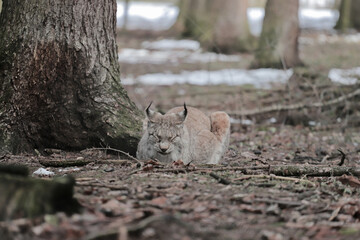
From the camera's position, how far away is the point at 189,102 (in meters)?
12.2

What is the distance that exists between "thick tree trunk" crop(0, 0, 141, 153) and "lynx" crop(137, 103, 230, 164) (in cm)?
60

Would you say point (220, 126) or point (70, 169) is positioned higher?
point (220, 126)

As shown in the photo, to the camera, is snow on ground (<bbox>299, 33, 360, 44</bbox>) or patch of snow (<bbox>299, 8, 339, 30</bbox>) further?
patch of snow (<bbox>299, 8, 339, 30</bbox>)

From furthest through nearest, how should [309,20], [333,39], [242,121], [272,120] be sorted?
[309,20], [333,39], [272,120], [242,121]

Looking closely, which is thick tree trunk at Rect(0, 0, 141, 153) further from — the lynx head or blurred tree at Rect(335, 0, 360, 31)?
blurred tree at Rect(335, 0, 360, 31)

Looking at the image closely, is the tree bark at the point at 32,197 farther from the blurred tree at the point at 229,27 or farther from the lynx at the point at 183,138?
the blurred tree at the point at 229,27

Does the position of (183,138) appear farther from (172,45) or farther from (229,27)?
(172,45)

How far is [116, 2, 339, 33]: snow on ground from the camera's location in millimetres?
31395

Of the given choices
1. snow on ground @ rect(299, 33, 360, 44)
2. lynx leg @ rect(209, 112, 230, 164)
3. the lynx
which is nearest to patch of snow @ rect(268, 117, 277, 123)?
lynx leg @ rect(209, 112, 230, 164)

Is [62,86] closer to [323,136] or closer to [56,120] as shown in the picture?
[56,120]

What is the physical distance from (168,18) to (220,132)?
28.0 m

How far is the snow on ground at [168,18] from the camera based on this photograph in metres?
31.4

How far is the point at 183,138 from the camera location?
6.91 m

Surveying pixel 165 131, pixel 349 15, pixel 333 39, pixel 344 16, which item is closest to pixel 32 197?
pixel 165 131
